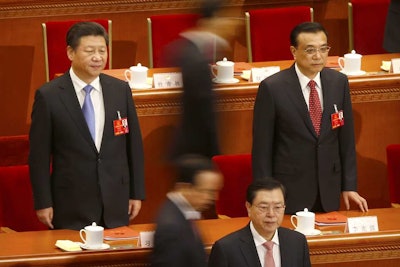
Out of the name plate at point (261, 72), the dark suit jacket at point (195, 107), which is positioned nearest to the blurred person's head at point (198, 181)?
the dark suit jacket at point (195, 107)

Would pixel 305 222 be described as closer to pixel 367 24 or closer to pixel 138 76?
pixel 138 76

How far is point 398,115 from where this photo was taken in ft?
20.4

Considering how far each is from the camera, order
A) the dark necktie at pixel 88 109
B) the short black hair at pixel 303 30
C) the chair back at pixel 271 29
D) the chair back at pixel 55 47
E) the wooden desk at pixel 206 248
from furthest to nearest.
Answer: the chair back at pixel 271 29 < the chair back at pixel 55 47 < the short black hair at pixel 303 30 < the dark necktie at pixel 88 109 < the wooden desk at pixel 206 248

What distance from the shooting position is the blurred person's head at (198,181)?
3.66 metres

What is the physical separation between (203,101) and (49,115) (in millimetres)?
1482

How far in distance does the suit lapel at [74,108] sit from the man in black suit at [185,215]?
1.53m

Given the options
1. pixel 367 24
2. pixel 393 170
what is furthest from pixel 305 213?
pixel 367 24

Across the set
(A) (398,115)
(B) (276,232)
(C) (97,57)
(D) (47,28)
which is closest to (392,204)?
(A) (398,115)

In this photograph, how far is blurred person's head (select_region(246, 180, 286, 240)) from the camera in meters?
4.85

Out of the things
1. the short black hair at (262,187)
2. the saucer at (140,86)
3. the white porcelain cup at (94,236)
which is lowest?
the white porcelain cup at (94,236)

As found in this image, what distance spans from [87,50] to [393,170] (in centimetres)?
170

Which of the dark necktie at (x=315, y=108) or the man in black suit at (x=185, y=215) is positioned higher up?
the dark necktie at (x=315, y=108)

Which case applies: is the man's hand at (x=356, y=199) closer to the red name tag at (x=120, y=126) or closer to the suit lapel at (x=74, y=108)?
the red name tag at (x=120, y=126)

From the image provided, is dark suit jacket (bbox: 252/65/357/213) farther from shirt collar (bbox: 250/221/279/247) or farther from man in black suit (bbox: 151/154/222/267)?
man in black suit (bbox: 151/154/222/267)
